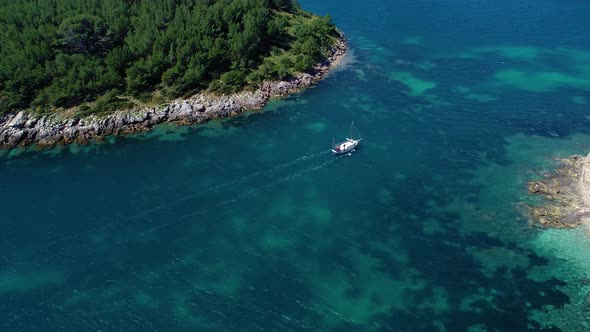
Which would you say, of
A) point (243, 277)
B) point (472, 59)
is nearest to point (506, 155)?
point (472, 59)

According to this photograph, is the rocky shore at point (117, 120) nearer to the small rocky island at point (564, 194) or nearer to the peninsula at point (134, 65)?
the peninsula at point (134, 65)

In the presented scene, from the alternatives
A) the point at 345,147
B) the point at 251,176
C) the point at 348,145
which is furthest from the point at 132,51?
the point at 348,145

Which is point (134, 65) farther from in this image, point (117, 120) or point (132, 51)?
point (117, 120)

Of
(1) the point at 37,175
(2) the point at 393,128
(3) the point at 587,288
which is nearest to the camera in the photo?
(3) the point at 587,288

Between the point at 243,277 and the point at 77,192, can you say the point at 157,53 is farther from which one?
the point at 243,277

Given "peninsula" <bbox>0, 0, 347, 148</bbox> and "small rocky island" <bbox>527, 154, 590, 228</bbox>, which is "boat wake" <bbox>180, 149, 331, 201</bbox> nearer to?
"peninsula" <bbox>0, 0, 347, 148</bbox>

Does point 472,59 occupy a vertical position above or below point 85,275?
above
